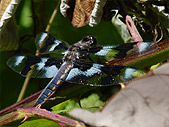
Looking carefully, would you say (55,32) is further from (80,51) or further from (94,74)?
(94,74)

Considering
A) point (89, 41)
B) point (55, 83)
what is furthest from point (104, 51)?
point (55, 83)

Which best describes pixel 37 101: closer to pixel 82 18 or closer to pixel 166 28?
pixel 82 18

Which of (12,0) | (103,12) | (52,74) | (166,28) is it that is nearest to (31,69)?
(52,74)

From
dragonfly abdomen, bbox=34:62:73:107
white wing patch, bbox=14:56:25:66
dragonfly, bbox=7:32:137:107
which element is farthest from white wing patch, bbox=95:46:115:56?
white wing patch, bbox=14:56:25:66

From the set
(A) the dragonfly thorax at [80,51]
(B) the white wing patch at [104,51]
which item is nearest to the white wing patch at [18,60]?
(A) the dragonfly thorax at [80,51]

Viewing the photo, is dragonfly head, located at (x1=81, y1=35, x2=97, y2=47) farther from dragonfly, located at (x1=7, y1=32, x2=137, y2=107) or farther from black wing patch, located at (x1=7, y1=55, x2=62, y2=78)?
black wing patch, located at (x1=7, y1=55, x2=62, y2=78)

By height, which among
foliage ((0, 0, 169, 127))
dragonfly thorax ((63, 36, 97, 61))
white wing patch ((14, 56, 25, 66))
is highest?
white wing patch ((14, 56, 25, 66))
